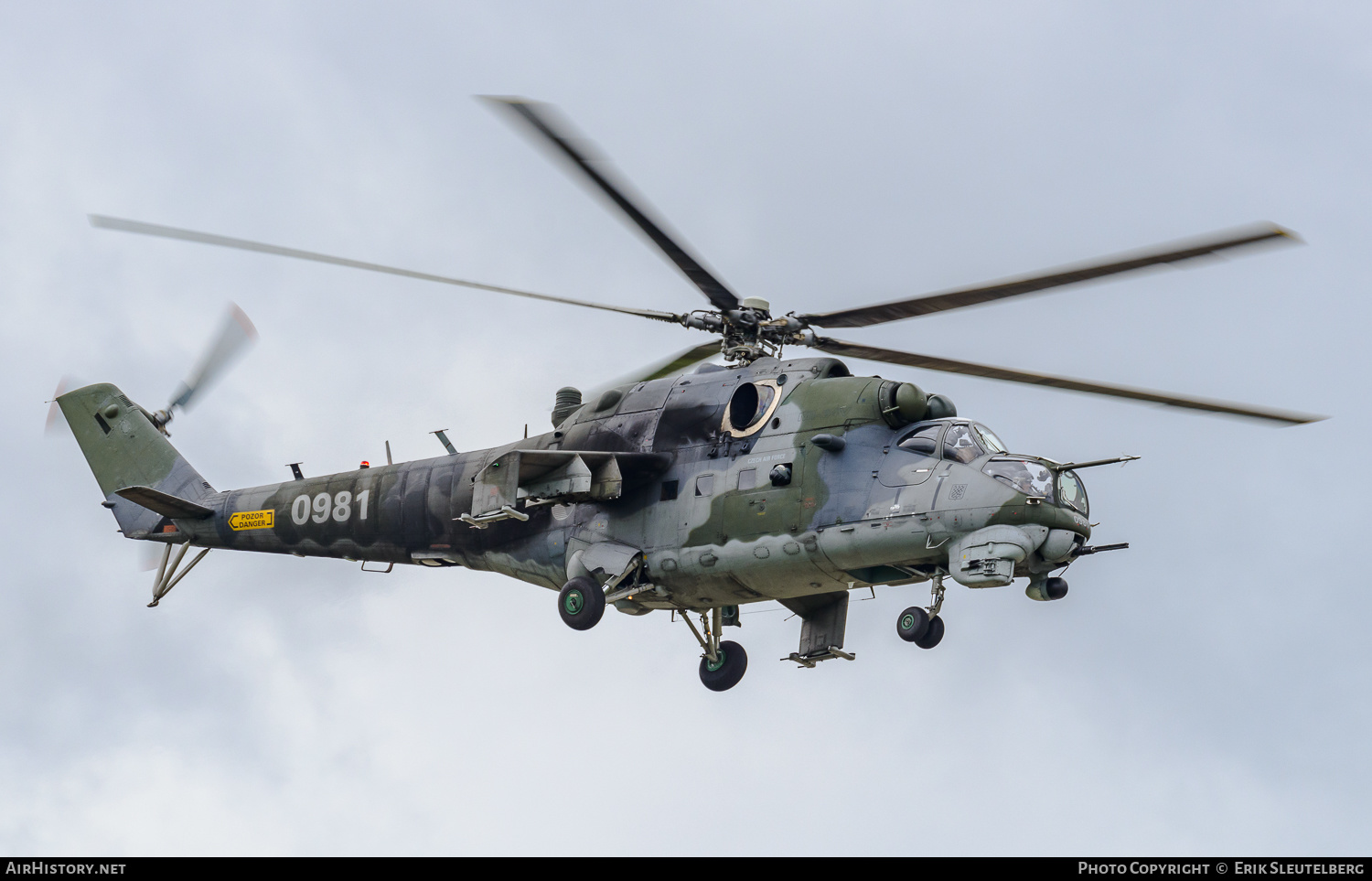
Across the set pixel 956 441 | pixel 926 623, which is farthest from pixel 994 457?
pixel 926 623

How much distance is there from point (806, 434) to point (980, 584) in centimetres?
378

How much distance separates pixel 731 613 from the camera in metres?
24.8

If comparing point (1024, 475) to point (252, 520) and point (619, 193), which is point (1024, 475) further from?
point (252, 520)

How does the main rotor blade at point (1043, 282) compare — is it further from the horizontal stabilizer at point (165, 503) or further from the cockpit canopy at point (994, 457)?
the horizontal stabilizer at point (165, 503)

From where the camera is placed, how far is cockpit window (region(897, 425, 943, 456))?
67.7 ft

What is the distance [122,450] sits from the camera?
98.6 feet

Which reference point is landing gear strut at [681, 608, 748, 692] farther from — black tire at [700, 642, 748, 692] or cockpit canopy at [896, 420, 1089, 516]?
cockpit canopy at [896, 420, 1089, 516]

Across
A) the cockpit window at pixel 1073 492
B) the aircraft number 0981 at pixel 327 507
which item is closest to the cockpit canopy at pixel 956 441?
the cockpit window at pixel 1073 492

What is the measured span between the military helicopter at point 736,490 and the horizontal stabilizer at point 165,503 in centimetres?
7

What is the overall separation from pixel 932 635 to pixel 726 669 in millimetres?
5326

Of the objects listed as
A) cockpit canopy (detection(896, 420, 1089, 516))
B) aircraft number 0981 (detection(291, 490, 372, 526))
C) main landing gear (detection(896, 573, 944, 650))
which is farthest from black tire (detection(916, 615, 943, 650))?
aircraft number 0981 (detection(291, 490, 372, 526))

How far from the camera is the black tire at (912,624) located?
2011cm

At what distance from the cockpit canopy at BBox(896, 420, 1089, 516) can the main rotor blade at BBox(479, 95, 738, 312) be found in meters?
3.64
